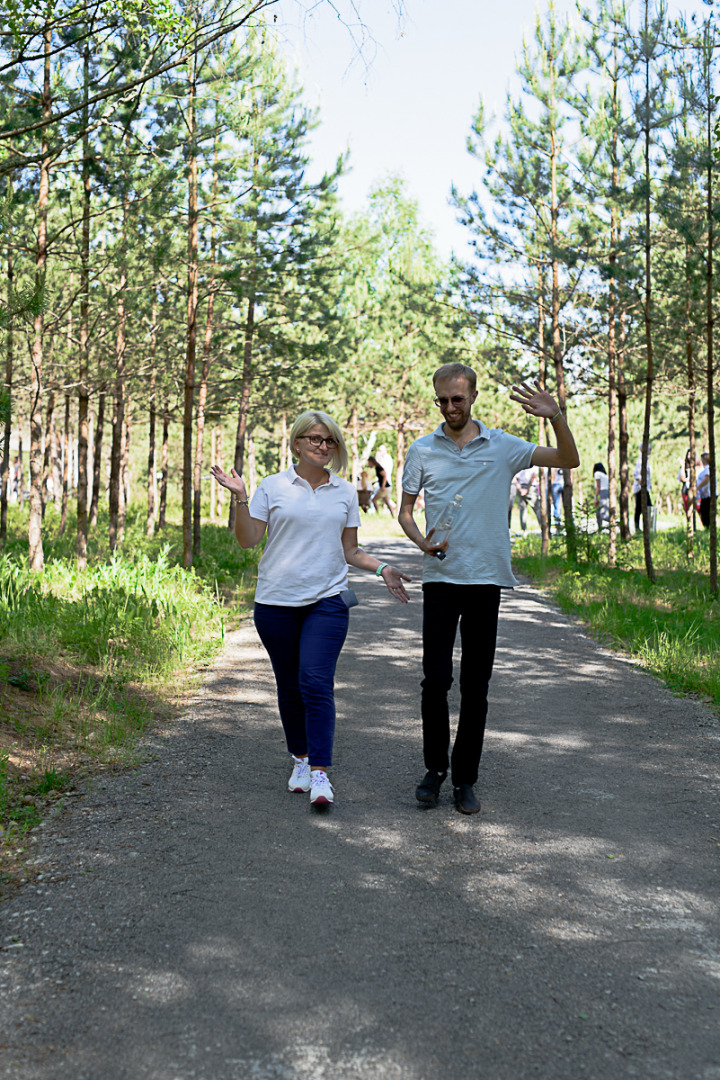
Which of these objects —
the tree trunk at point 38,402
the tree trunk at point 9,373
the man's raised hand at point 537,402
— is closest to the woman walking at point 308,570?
the man's raised hand at point 537,402

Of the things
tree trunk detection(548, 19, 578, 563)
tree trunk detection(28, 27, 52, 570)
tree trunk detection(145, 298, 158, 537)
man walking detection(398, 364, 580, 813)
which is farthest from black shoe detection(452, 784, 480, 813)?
tree trunk detection(145, 298, 158, 537)

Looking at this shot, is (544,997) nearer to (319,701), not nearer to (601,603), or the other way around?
(319,701)

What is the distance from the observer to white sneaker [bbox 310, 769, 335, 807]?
15.5 feet

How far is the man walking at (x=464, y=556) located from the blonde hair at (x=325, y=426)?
1.28ft

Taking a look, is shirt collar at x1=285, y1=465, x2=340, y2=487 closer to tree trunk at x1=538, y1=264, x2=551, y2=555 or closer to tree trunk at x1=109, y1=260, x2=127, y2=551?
tree trunk at x1=109, y1=260, x2=127, y2=551

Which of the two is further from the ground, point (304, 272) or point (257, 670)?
point (304, 272)

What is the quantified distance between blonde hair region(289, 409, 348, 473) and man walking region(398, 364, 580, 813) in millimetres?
391

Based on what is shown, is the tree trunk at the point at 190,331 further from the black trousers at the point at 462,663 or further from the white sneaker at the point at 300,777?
the black trousers at the point at 462,663

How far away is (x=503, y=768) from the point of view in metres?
5.54

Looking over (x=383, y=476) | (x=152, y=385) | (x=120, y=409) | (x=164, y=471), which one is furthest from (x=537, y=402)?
(x=383, y=476)

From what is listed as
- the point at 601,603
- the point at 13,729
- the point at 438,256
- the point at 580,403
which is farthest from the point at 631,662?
the point at 438,256

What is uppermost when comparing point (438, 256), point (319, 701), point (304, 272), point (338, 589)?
point (438, 256)

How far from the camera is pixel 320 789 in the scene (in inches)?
188

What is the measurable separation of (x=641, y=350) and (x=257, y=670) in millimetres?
11382
